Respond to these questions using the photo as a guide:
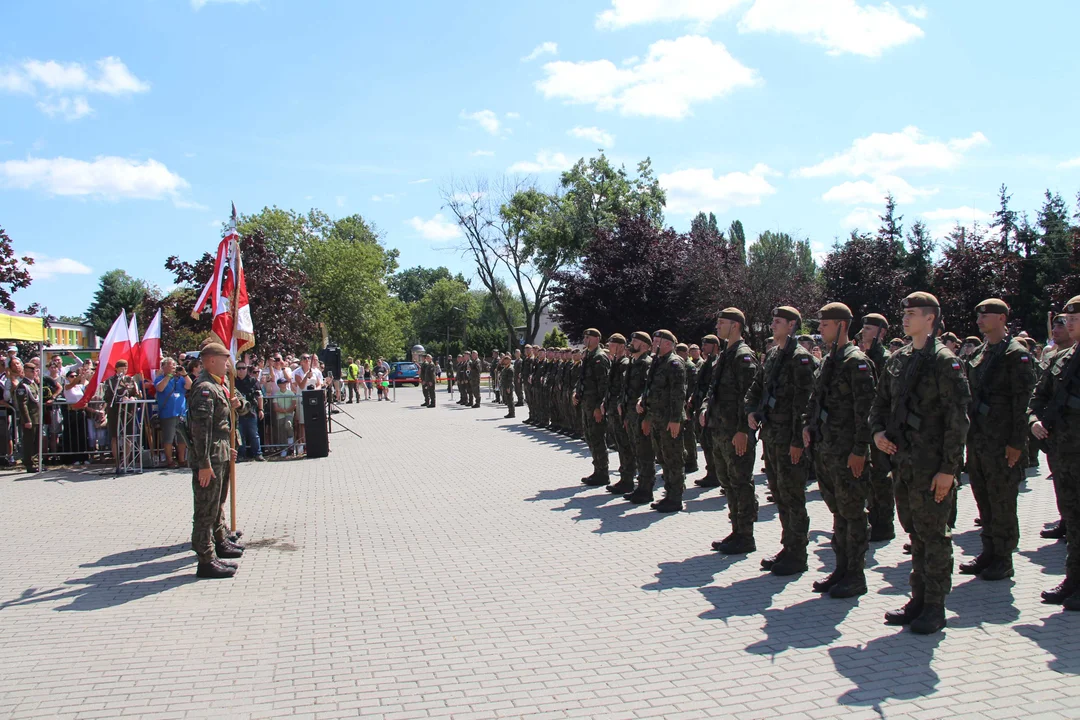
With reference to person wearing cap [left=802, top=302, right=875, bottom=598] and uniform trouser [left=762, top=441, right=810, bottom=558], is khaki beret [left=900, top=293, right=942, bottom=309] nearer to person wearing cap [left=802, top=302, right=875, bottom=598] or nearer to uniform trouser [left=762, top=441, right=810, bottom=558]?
person wearing cap [left=802, top=302, right=875, bottom=598]

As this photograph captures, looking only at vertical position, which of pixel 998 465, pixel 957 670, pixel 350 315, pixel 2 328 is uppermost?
pixel 350 315

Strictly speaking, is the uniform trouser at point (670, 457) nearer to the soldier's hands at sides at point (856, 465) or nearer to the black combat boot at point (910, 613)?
the soldier's hands at sides at point (856, 465)

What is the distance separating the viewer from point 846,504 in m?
5.84

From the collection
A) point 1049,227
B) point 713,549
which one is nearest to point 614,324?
point 1049,227

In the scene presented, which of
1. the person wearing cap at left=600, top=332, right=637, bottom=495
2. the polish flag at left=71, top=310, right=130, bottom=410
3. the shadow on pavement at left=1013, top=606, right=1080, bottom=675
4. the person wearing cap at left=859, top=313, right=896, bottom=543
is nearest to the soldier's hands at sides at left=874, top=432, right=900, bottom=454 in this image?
the shadow on pavement at left=1013, top=606, right=1080, bottom=675

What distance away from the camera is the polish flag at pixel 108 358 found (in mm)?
13508

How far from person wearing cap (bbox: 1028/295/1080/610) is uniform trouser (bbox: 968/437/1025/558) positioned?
436mm

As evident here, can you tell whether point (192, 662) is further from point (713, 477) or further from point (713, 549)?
point (713, 477)

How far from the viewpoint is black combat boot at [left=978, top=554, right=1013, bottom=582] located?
6.21m

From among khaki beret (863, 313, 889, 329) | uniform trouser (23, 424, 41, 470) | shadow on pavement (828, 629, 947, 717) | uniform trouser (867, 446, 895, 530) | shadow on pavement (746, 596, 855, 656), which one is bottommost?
shadow on pavement (828, 629, 947, 717)

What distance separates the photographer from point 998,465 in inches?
252

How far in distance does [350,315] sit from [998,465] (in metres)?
44.2

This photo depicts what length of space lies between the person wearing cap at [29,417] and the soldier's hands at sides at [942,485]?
1468cm

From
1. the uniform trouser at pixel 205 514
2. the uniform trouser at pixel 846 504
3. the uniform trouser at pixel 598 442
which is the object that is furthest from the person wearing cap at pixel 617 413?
the uniform trouser at pixel 205 514
